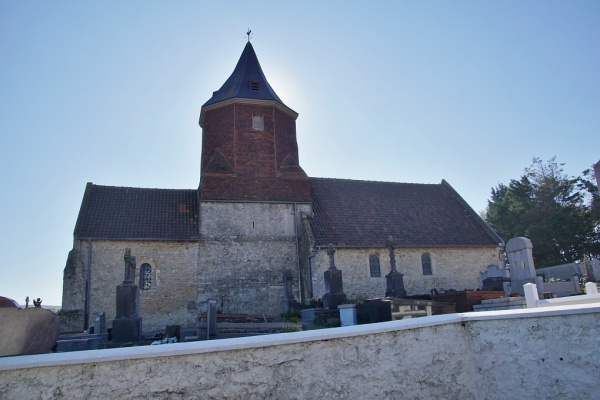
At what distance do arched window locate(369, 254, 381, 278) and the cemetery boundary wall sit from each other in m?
19.0

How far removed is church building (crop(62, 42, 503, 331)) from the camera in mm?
20547

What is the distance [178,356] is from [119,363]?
0.41m

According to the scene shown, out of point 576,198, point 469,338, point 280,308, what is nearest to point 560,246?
point 576,198

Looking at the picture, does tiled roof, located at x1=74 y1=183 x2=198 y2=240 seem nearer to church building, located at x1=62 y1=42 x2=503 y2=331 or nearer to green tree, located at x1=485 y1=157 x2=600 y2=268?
church building, located at x1=62 y1=42 x2=503 y2=331

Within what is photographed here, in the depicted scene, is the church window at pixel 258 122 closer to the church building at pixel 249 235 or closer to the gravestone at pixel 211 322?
the church building at pixel 249 235

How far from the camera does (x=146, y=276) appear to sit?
2081cm

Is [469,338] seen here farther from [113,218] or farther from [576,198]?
[576,198]

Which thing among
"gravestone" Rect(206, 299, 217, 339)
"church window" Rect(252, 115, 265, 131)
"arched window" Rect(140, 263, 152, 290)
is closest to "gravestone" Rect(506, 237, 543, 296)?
"gravestone" Rect(206, 299, 217, 339)

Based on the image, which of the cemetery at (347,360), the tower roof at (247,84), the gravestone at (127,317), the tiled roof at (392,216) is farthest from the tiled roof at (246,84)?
the cemetery at (347,360)

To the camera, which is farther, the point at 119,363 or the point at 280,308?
the point at 280,308

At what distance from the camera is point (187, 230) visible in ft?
72.5

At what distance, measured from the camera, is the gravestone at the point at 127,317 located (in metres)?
13.3

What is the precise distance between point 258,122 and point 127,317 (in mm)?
13622

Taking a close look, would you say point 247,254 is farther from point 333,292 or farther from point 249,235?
point 333,292
